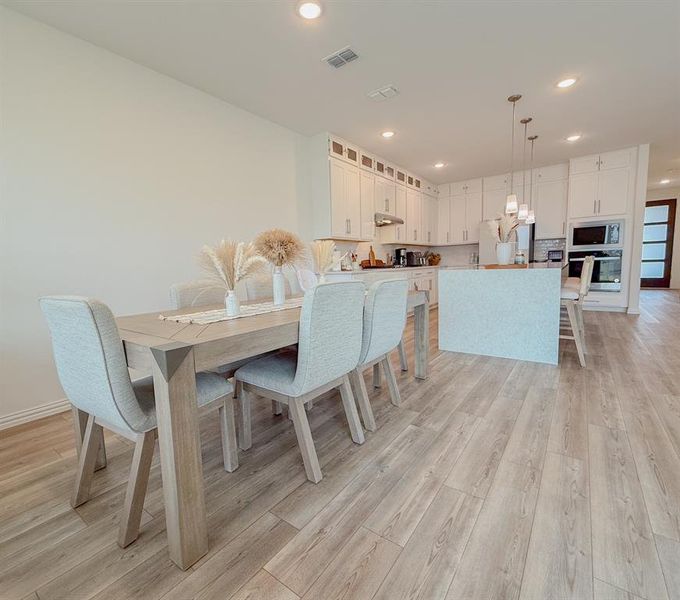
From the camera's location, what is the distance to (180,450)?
38.6 inches

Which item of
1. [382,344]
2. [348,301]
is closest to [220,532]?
[348,301]

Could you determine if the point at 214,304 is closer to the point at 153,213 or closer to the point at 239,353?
the point at 239,353

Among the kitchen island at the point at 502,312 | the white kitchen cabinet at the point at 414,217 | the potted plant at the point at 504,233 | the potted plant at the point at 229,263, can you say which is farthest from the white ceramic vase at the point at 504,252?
the white kitchen cabinet at the point at 414,217

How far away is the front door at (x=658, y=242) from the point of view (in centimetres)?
816

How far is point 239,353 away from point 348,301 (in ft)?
1.76

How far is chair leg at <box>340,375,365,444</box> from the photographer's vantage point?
1652 mm

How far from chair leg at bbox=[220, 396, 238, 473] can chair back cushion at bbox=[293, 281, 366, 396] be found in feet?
1.24

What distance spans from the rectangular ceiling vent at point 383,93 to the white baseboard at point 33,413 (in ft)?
12.1

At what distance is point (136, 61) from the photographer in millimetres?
2514

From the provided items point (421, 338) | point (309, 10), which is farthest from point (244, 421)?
point (309, 10)

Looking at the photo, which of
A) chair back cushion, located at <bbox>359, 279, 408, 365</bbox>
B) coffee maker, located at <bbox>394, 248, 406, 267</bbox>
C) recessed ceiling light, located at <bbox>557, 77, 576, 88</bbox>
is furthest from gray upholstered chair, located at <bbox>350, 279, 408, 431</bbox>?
coffee maker, located at <bbox>394, 248, 406, 267</bbox>

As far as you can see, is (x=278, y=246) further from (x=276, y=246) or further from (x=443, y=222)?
(x=443, y=222)

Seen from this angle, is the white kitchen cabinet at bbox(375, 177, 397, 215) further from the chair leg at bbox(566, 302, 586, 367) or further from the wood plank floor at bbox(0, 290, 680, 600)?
the wood plank floor at bbox(0, 290, 680, 600)

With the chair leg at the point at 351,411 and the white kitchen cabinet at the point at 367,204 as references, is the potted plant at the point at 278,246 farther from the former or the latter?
the white kitchen cabinet at the point at 367,204
